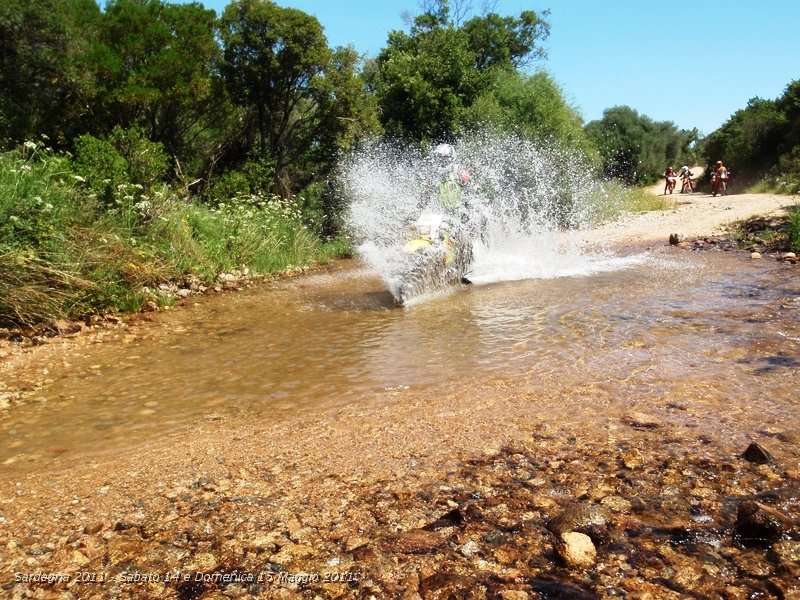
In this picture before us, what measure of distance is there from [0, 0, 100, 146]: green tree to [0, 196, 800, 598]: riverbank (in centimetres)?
1073

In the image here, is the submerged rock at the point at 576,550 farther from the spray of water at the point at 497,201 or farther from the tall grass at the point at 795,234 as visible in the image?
the tall grass at the point at 795,234

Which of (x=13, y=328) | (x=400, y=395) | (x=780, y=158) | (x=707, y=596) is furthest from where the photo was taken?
(x=780, y=158)

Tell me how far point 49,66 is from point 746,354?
13.4m

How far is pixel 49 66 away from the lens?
12.2 meters

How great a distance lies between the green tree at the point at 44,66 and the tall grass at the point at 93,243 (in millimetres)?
2827

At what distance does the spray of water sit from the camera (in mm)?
11797

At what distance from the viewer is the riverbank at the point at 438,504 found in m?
2.33

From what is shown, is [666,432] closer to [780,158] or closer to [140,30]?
[140,30]

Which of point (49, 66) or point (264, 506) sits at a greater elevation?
point (49, 66)

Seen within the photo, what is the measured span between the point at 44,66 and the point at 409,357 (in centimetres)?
1109

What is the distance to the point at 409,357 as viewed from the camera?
5758 mm

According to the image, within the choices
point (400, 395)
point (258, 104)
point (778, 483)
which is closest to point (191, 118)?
point (258, 104)

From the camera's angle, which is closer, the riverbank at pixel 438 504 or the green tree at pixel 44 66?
the riverbank at pixel 438 504

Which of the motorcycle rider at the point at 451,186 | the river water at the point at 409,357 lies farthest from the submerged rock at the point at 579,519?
the motorcycle rider at the point at 451,186
